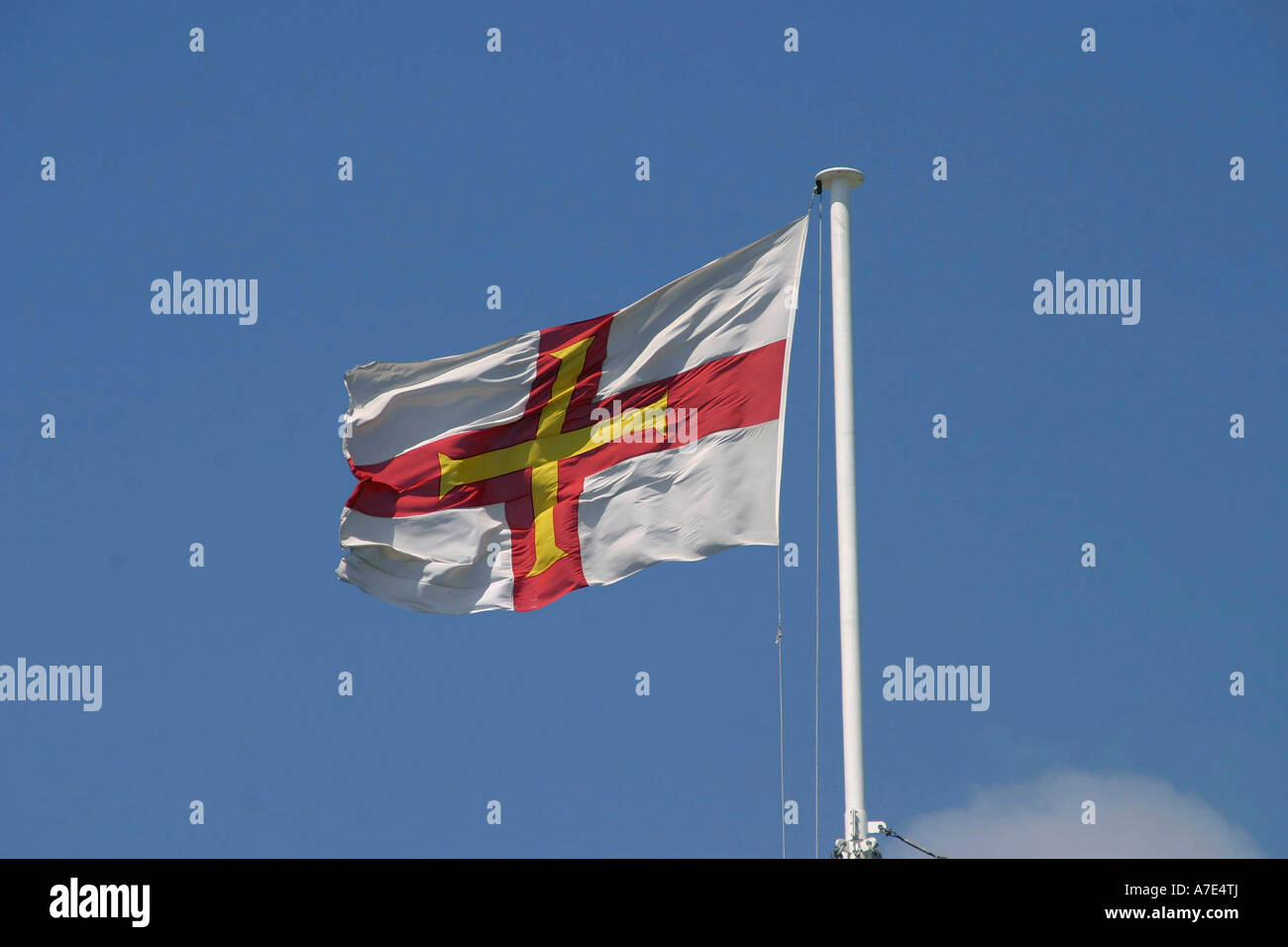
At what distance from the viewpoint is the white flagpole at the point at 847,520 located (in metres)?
20.7

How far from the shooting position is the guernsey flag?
24.5 meters

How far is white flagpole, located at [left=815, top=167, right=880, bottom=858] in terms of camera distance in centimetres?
2070

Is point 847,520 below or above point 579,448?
below

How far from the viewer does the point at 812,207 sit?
2419 centimetres

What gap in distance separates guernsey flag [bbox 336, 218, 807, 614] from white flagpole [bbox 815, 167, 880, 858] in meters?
1.14

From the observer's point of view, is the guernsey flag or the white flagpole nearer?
the white flagpole

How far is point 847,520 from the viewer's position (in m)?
21.6

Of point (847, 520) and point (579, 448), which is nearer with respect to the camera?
point (847, 520)

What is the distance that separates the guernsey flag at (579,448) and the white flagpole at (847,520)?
3.74 feet

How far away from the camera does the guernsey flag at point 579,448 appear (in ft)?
80.2

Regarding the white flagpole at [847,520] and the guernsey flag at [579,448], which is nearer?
the white flagpole at [847,520]

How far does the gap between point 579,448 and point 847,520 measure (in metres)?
5.76
